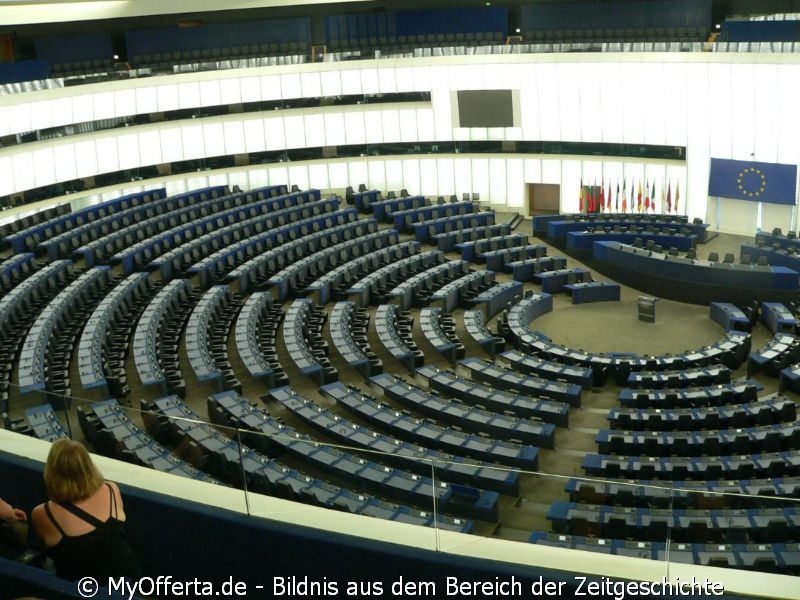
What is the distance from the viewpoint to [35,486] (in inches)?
206

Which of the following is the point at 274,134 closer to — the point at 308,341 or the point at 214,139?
the point at 214,139

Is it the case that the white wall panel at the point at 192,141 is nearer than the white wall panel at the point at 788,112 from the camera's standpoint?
No

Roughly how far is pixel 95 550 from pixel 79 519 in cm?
18

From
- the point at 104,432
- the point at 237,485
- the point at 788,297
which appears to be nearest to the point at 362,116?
the point at 788,297

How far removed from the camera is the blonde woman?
4250 mm

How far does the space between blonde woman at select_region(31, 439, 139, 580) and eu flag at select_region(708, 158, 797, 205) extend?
1207 inches

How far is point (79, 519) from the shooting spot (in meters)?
4.32

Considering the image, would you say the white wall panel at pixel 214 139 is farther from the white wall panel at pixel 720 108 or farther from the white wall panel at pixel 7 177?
the white wall panel at pixel 720 108

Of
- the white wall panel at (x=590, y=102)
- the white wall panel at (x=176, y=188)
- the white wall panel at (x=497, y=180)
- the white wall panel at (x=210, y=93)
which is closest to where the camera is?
the white wall panel at (x=590, y=102)

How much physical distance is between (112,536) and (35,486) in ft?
3.63

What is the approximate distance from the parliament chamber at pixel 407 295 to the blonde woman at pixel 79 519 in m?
0.16

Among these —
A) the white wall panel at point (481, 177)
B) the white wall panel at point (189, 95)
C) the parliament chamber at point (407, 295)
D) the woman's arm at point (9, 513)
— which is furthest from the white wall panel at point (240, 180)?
the woman's arm at point (9, 513)

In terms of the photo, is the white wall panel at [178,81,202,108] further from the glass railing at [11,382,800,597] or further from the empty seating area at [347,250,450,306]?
the glass railing at [11,382,800,597]

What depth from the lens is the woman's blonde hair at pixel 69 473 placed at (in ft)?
13.9
